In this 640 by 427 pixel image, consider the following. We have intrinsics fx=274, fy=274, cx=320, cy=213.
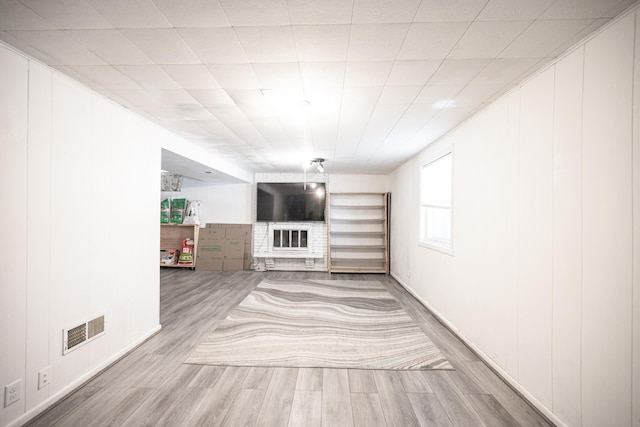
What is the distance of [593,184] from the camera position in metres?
1.47

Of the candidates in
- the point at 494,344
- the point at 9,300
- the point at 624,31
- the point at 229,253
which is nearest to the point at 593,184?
the point at 624,31

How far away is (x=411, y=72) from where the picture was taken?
1.86 m

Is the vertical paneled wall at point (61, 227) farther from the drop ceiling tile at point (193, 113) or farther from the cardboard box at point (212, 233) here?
the cardboard box at point (212, 233)

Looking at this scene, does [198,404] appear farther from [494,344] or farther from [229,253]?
[229,253]

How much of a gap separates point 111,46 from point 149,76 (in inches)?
13.8

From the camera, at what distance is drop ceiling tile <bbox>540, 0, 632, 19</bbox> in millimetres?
1251

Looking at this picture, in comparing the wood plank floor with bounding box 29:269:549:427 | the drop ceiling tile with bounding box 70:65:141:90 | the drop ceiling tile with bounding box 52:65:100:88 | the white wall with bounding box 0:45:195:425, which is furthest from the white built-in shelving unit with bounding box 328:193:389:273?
the drop ceiling tile with bounding box 52:65:100:88

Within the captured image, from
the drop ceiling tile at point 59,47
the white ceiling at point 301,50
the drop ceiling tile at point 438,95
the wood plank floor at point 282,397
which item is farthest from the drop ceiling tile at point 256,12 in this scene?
the wood plank floor at point 282,397

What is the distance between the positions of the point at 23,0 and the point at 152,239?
2.14 m

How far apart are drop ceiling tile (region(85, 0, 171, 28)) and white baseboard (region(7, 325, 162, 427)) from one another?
2.35 metres

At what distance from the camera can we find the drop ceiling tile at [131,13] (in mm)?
1278

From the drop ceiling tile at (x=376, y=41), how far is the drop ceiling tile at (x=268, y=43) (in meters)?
0.35

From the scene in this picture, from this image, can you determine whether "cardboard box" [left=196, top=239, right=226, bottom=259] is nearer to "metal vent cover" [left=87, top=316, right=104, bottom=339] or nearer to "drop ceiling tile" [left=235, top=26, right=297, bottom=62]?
"metal vent cover" [left=87, top=316, right=104, bottom=339]

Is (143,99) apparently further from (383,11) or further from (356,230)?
(356,230)
